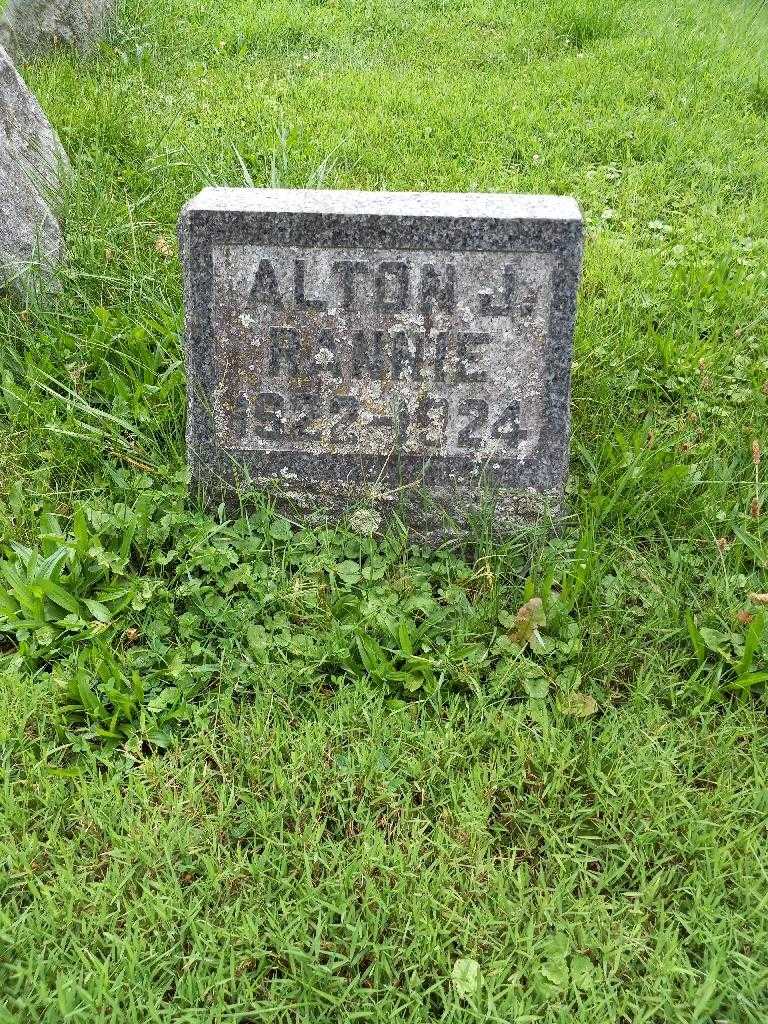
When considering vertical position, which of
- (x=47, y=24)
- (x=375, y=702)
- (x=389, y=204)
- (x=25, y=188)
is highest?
(x=47, y=24)

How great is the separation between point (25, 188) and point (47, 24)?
2.31 m

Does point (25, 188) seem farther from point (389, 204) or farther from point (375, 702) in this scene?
point (375, 702)

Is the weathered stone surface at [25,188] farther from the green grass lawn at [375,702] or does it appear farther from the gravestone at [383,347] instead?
the gravestone at [383,347]

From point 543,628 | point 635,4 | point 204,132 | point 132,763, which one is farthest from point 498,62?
point 132,763

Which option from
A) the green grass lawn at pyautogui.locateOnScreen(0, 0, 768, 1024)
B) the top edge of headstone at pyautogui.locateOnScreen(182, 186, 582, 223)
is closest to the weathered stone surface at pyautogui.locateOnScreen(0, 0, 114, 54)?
the green grass lawn at pyautogui.locateOnScreen(0, 0, 768, 1024)

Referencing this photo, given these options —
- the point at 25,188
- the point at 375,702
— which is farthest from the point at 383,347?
the point at 25,188

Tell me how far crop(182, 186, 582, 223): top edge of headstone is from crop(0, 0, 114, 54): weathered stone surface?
3229 millimetres

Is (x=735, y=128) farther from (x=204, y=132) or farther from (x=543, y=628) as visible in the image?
(x=543, y=628)

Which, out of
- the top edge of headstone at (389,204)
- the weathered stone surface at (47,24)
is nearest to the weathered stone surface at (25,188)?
the top edge of headstone at (389,204)

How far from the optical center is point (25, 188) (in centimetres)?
313

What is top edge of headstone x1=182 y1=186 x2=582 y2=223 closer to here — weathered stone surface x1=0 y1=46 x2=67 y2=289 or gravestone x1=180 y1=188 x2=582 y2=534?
gravestone x1=180 y1=188 x2=582 y2=534

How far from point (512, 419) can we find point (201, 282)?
85cm

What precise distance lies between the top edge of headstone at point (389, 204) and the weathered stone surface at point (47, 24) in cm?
323

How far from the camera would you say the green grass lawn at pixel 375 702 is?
5.32 ft
